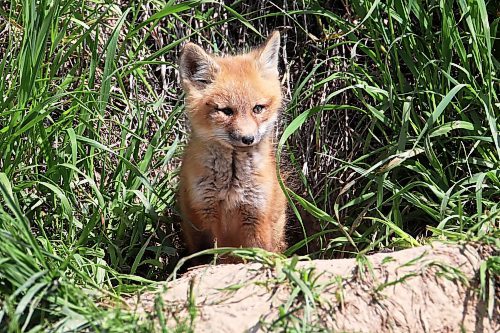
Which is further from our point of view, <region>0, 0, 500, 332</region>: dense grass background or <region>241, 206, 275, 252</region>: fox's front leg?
<region>241, 206, 275, 252</region>: fox's front leg

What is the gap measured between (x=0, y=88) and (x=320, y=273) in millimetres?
1873

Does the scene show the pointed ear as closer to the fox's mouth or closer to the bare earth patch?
the fox's mouth

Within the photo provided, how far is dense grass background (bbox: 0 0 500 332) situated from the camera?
380cm

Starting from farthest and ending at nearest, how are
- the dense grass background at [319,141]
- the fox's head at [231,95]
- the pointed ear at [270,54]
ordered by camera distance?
the pointed ear at [270,54], the fox's head at [231,95], the dense grass background at [319,141]

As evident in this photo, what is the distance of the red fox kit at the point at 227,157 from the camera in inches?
158

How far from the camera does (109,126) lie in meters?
4.79

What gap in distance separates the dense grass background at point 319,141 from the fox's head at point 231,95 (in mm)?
162

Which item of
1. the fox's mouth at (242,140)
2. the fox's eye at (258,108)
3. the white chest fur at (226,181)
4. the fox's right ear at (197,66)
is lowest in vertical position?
the white chest fur at (226,181)

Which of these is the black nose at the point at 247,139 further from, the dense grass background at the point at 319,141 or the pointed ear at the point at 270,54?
the pointed ear at the point at 270,54

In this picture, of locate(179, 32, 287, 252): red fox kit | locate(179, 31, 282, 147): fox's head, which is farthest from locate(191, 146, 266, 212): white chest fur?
locate(179, 31, 282, 147): fox's head

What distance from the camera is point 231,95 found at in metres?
4.05

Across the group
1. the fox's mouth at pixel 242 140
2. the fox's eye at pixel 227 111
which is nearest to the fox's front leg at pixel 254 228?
the fox's mouth at pixel 242 140

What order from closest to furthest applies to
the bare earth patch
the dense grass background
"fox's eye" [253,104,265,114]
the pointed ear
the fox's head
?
the bare earth patch < the dense grass background < the fox's head < "fox's eye" [253,104,265,114] < the pointed ear

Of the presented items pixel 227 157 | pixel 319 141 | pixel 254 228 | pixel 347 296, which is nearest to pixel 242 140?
pixel 227 157
